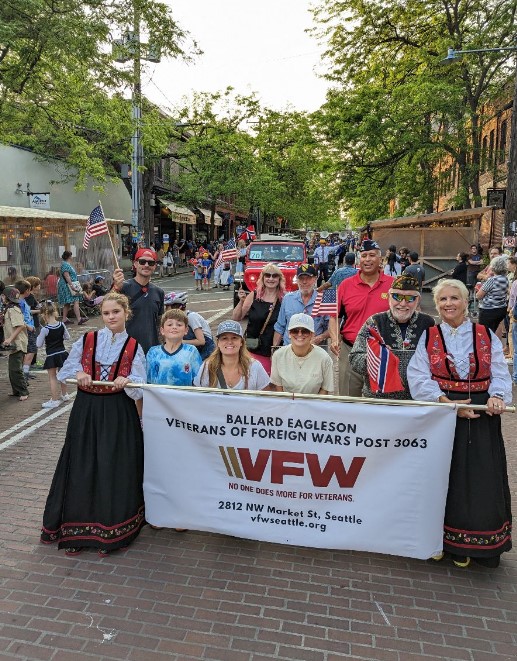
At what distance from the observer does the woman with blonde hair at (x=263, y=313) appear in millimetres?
6023

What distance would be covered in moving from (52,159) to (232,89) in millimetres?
12538

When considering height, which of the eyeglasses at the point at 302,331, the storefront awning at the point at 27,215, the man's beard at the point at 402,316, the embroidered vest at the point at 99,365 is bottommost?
the embroidered vest at the point at 99,365

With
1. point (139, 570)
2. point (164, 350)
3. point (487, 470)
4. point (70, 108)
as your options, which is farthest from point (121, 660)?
point (70, 108)

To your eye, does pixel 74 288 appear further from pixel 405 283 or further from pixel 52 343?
pixel 405 283

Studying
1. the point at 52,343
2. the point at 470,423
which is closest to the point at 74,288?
the point at 52,343

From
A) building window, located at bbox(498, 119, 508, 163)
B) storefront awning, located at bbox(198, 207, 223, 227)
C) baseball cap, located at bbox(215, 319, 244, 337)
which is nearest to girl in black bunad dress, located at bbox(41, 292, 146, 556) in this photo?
baseball cap, located at bbox(215, 319, 244, 337)

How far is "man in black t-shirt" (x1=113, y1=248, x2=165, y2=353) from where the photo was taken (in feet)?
19.4

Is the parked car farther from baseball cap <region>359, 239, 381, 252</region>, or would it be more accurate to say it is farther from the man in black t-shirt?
baseball cap <region>359, 239, 381, 252</region>

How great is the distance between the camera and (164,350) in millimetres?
4430

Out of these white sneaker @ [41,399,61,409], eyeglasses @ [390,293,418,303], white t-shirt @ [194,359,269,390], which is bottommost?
white sneaker @ [41,399,61,409]

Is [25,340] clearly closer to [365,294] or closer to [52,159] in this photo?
[365,294]

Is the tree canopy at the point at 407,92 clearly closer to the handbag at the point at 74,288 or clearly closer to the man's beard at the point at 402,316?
the handbag at the point at 74,288

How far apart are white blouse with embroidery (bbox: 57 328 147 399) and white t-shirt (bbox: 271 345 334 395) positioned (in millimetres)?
1064

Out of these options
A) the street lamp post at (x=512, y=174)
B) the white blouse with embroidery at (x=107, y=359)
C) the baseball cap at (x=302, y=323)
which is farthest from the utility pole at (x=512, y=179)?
the white blouse with embroidery at (x=107, y=359)
